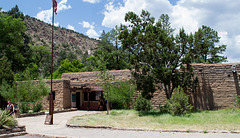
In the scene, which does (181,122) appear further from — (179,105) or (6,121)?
(6,121)

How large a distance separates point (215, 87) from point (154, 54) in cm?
555

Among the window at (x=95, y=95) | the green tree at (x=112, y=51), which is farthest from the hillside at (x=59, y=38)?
the window at (x=95, y=95)

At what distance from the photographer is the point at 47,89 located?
65.4ft

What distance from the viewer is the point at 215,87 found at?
1570 cm

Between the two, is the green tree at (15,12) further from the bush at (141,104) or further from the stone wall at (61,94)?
the bush at (141,104)

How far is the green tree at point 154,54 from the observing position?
1453 cm

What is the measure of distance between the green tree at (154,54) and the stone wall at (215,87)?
5.17 feet

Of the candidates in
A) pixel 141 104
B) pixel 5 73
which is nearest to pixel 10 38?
pixel 5 73

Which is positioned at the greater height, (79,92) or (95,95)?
(79,92)

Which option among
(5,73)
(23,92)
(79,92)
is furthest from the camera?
(79,92)

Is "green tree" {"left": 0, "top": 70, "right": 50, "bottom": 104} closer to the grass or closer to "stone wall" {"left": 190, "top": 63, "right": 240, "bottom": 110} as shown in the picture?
the grass

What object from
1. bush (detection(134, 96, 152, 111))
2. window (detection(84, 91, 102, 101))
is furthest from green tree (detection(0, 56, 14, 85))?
bush (detection(134, 96, 152, 111))

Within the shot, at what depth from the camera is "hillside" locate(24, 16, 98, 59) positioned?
75.2 meters

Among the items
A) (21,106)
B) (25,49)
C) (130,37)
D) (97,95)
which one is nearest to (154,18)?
(130,37)
